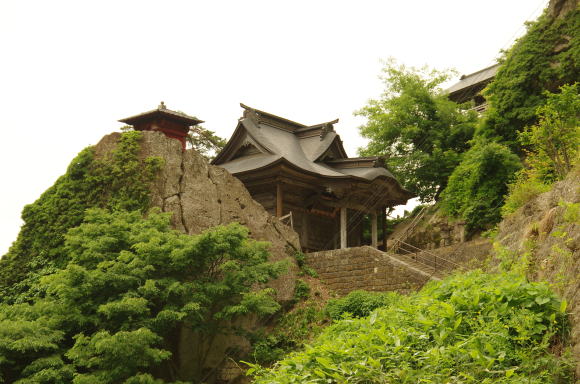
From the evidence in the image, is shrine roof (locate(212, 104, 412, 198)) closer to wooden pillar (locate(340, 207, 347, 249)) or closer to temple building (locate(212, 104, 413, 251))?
temple building (locate(212, 104, 413, 251))

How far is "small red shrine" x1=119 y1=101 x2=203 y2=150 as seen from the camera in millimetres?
26469

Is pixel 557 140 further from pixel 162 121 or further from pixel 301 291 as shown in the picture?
pixel 162 121

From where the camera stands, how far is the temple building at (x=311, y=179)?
23.0 metres

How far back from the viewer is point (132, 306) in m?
12.8

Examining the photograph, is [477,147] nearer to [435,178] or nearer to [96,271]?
[435,178]

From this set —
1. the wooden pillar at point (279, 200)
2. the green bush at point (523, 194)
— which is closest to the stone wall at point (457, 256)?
the green bush at point (523, 194)

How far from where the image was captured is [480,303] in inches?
343

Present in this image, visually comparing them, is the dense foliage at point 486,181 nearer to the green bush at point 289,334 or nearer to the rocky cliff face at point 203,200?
the rocky cliff face at point 203,200

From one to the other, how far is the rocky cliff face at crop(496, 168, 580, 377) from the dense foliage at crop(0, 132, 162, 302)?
10.0 metres

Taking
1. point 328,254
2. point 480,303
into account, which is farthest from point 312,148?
point 480,303

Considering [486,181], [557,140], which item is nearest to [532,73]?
[486,181]

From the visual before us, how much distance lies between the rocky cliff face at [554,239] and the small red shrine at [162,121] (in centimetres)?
1647

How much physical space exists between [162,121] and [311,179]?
7.45 m

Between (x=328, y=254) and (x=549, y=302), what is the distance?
11.2m
